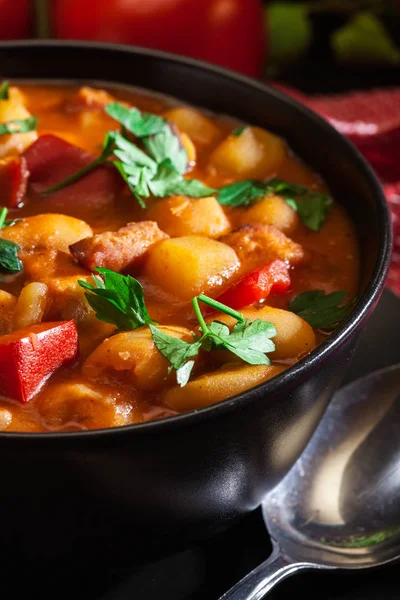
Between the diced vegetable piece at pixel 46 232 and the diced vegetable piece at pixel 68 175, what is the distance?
0.56 ft

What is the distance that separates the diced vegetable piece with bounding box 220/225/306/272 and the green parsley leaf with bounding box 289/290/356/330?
0.15 m

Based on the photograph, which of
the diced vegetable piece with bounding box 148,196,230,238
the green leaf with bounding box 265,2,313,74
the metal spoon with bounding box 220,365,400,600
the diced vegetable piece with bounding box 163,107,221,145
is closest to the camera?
the metal spoon with bounding box 220,365,400,600

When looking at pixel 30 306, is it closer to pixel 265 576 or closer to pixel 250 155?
pixel 265 576

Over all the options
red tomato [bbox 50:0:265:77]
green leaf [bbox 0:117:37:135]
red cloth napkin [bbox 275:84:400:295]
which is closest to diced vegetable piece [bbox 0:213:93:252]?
green leaf [bbox 0:117:37:135]

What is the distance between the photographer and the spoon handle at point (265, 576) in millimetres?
1932

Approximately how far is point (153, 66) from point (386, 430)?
5.01 ft

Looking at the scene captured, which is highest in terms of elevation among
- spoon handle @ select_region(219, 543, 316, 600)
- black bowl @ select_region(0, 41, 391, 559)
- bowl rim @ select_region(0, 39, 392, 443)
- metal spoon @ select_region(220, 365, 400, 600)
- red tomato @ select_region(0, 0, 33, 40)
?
bowl rim @ select_region(0, 39, 392, 443)

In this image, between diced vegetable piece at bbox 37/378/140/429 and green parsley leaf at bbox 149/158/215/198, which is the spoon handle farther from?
green parsley leaf at bbox 149/158/215/198

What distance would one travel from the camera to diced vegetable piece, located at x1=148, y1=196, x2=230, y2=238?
2.37 meters

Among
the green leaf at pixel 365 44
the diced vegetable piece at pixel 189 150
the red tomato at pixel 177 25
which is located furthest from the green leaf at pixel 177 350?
the green leaf at pixel 365 44

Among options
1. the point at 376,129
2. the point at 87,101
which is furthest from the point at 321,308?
Answer: the point at 376,129

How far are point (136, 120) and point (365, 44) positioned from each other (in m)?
2.17

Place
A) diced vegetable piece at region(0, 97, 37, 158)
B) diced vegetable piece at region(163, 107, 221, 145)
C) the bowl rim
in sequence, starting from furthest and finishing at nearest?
diced vegetable piece at region(163, 107, 221, 145) < diced vegetable piece at region(0, 97, 37, 158) < the bowl rim

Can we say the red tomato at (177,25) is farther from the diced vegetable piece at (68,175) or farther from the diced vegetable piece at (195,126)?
the diced vegetable piece at (68,175)
